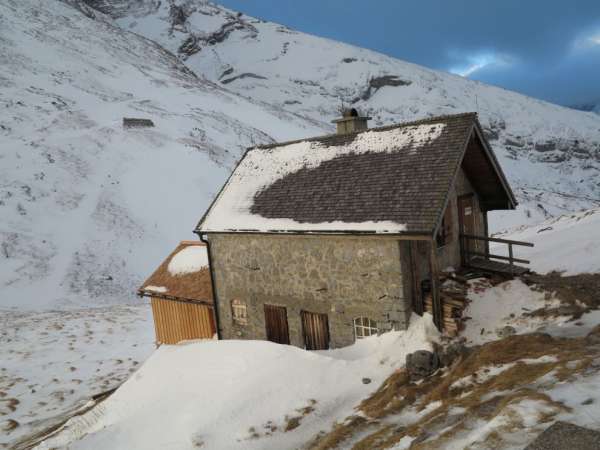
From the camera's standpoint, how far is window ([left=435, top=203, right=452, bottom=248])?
13031 mm

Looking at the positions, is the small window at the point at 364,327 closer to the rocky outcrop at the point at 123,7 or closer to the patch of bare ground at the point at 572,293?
the patch of bare ground at the point at 572,293

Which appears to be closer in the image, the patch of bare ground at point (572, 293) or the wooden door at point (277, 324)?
the patch of bare ground at point (572, 293)

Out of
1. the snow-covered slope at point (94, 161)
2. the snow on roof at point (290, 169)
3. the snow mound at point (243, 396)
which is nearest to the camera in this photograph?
the snow mound at point (243, 396)

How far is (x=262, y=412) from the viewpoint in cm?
973

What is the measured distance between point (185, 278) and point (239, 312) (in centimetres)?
422

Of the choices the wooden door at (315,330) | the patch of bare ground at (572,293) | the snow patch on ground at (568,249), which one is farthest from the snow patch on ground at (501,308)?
the snow patch on ground at (568,249)

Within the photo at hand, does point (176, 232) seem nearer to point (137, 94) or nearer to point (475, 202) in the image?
point (475, 202)

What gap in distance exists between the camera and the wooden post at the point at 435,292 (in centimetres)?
1133

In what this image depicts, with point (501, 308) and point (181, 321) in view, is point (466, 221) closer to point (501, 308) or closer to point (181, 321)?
point (501, 308)

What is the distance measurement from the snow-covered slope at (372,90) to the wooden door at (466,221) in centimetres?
3031

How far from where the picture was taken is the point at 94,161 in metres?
42.1

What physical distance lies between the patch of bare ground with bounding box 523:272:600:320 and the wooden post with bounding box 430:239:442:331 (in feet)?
7.67

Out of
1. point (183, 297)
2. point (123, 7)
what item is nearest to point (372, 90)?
point (123, 7)

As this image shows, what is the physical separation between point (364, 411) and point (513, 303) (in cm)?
585
